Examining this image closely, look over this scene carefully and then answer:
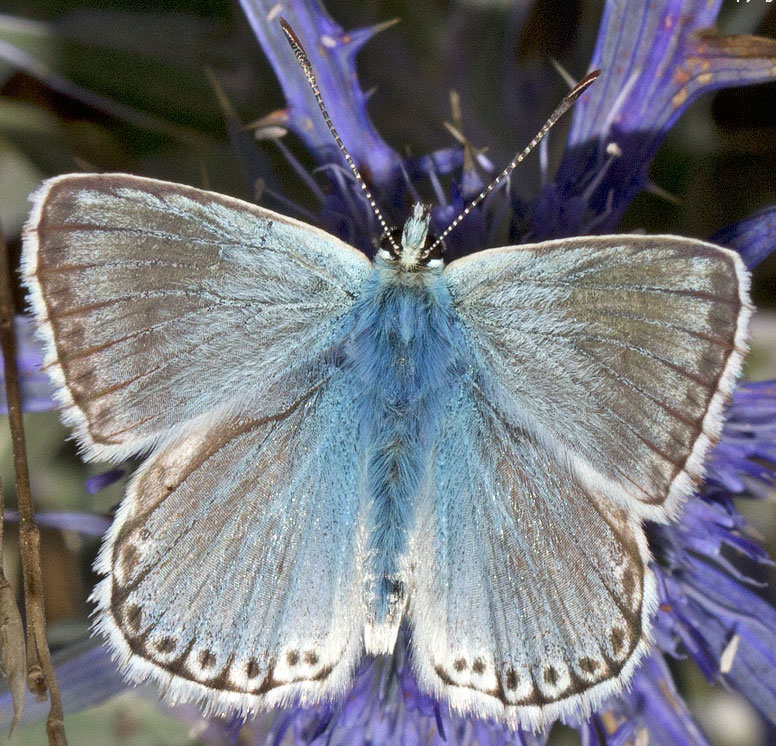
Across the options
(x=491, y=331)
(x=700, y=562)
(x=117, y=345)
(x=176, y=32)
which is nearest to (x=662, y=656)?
(x=700, y=562)

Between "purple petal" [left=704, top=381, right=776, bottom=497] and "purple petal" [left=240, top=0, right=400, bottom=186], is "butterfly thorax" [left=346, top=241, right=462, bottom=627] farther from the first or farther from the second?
"purple petal" [left=704, top=381, right=776, bottom=497]

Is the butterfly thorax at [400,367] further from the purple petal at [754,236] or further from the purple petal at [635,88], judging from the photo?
the purple petal at [754,236]

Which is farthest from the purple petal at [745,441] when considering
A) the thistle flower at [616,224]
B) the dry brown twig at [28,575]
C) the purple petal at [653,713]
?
the dry brown twig at [28,575]

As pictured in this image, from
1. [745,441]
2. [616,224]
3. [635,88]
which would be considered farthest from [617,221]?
[745,441]

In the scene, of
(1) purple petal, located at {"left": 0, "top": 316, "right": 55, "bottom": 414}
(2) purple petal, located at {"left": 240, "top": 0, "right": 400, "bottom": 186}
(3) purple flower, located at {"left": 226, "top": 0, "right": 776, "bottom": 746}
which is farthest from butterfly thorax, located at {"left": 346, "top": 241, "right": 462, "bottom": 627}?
(1) purple petal, located at {"left": 0, "top": 316, "right": 55, "bottom": 414}

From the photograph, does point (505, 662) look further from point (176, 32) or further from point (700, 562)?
point (176, 32)

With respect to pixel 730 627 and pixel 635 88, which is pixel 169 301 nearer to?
pixel 635 88

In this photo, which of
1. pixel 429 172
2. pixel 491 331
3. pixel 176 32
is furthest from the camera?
pixel 176 32
